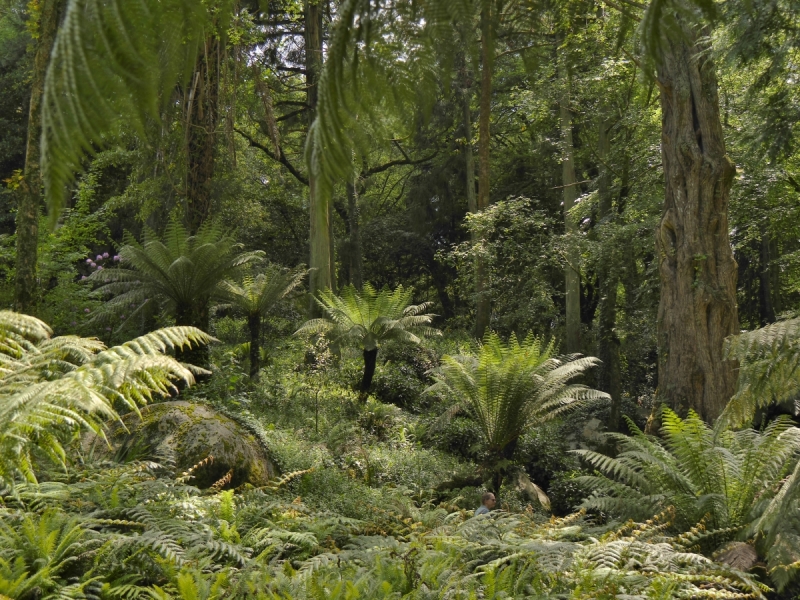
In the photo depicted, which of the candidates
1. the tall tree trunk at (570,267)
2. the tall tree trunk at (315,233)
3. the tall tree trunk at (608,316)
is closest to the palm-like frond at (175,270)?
the tall tree trunk at (315,233)

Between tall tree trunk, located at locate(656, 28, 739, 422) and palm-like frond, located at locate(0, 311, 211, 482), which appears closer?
palm-like frond, located at locate(0, 311, 211, 482)

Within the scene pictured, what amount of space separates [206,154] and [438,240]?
11666mm

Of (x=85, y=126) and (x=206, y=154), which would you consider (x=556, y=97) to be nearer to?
(x=206, y=154)

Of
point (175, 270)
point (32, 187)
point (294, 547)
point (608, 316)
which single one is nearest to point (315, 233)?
point (175, 270)

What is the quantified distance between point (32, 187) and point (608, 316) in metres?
8.56

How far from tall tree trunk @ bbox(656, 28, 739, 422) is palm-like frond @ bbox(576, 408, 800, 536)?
68.6 inches

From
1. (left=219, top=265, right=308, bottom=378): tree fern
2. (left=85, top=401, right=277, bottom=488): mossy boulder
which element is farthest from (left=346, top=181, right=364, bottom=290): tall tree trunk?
(left=85, top=401, right=277, bottom=488): mossy boulder

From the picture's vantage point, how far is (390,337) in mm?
9477

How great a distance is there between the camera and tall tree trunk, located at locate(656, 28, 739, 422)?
6609 mm

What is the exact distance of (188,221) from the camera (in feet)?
26.0

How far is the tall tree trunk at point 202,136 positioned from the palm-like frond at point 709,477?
5.62 meters

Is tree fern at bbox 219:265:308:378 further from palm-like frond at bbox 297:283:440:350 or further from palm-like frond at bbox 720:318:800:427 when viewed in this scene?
palm-like frond at bbox 720:318:800:427

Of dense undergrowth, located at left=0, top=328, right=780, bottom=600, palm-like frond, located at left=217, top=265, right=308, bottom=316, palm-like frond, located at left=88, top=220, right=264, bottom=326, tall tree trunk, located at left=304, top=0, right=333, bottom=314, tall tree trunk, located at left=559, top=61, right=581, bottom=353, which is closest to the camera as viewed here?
dense undergrowth, located at left=0, top=328, right=780, bottom=600

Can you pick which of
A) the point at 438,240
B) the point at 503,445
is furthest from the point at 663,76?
the point at 438,240
